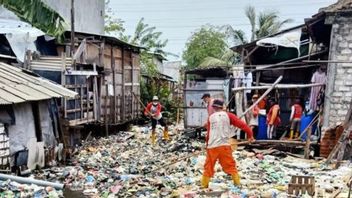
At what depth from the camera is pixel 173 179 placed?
9992 mm

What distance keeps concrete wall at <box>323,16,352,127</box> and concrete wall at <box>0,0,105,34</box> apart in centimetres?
1198

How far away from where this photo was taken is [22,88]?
11.0m

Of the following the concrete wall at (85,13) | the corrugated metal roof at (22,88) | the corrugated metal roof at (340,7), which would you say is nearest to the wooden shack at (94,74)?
the corrugated metal roof at (22,88)

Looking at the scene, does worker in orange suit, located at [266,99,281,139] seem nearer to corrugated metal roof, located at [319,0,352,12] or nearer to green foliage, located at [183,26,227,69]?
corrugated metal roof, located at [319,0,352,12]

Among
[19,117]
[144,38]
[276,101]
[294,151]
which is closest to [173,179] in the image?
[19,117]

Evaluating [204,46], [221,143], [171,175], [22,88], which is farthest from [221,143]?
[204,46]

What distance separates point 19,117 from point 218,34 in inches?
1023

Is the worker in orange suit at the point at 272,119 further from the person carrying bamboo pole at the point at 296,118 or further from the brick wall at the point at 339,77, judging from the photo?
the brick wall at the point at 339,77

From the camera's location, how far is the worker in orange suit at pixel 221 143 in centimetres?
871

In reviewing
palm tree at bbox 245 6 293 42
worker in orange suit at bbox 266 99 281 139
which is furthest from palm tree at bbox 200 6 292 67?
worker in orange suit at bbox 266 99 281 139

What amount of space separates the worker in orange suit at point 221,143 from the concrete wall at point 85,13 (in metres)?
13.6

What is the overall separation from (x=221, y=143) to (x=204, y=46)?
1086 inches

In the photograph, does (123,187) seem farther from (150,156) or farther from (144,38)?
(144,38)

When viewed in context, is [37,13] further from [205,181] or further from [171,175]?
[205,181]
